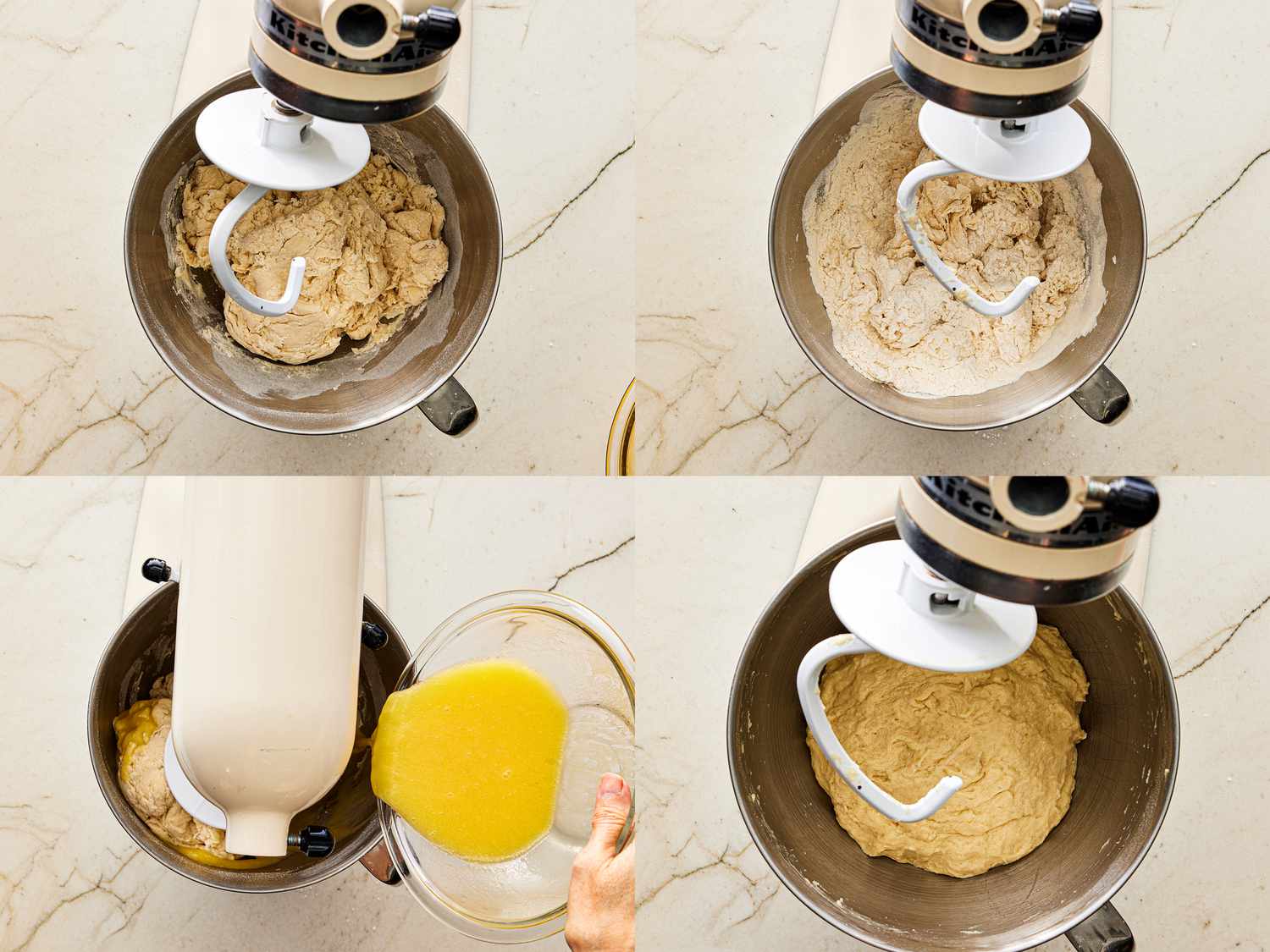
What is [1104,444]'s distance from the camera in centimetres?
97

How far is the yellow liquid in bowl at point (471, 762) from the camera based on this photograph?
836 mm

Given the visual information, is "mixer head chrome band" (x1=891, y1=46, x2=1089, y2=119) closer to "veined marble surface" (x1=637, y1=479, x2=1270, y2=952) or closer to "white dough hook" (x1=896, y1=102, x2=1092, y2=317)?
"white dough hook" (x1=896, y1=102, x2=1092, y2=317)

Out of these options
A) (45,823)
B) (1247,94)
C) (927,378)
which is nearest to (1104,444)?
(927,378)

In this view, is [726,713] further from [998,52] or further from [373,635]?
[998,52]

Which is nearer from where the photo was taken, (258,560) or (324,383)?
(258,560)

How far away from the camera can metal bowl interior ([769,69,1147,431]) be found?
854mm

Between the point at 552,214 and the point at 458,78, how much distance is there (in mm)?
147

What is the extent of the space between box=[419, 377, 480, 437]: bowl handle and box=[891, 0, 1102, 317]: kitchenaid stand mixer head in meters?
0.41

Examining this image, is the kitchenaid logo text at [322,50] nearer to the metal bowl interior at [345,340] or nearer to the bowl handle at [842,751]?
the metal bowl interior at [345,340]

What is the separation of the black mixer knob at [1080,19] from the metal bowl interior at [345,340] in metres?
0.43

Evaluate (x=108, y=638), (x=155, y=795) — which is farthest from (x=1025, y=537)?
(x=108, y=638)

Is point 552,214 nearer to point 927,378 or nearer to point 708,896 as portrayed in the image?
point 927,378

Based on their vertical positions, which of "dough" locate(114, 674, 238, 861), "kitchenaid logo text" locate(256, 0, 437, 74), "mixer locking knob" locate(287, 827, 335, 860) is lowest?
"dough" locate(114, 674, 238, 861)

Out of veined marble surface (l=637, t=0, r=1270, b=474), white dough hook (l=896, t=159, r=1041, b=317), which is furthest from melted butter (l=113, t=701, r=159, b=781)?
white dough hook (l=896, t=159, r=1041, b=317)
